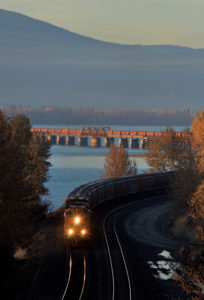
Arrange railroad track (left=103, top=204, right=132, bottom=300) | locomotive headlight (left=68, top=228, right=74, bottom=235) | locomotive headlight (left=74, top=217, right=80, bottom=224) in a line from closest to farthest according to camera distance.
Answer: railroad track (left=103, top=204, right=132, bottom=300) < locomotive headlight (left=74, top=217, right=80, bottom=224) < locomotive headlight (left=68, top=228, right=74, bottom=235)

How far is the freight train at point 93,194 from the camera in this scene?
40.4 metres

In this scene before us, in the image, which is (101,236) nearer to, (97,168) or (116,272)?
(116,272)

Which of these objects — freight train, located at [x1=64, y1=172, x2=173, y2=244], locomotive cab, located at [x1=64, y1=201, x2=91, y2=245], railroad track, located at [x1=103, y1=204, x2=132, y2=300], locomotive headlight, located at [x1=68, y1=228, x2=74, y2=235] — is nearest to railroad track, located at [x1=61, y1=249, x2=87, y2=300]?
locomotive cab, located at [x1=64, y1=201, x2=91, y2=245]

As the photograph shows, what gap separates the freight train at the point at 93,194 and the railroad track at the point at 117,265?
2476 millimetres

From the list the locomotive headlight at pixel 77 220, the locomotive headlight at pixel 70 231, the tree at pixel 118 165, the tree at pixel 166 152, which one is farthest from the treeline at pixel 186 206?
the tree at pixel 118 165

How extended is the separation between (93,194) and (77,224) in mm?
16059

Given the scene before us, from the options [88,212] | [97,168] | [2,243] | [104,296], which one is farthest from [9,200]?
[97,168]

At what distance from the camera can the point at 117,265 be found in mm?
36188

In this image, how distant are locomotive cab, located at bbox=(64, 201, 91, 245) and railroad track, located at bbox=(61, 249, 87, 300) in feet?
3.53

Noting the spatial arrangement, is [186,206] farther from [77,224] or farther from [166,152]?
[166,152]

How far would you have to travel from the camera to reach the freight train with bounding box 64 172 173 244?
133 feet

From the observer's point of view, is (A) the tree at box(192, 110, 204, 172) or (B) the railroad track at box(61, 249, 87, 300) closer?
(B) the railroad track at box(61, 249, 87, 300)

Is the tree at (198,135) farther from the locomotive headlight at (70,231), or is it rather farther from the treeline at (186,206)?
the locomotive headlight at (70,231)

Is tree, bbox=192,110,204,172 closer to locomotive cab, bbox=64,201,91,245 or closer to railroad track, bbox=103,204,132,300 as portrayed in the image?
railroad track, bbox=103,204,132,300
